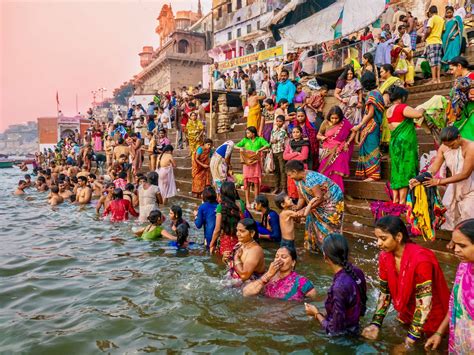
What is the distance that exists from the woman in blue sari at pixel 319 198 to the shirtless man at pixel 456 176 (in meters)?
1.15

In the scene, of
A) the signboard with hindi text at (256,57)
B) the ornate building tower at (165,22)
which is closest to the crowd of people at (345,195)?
the signboard with hindi text at (256,57)

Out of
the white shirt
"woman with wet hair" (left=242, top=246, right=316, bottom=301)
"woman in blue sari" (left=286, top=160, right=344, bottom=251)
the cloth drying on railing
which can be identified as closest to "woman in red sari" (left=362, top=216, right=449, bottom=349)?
"woman with wet hair" (left=242, top=246, right=316, bottom=301)

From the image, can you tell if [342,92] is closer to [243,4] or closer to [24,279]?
[24,279]

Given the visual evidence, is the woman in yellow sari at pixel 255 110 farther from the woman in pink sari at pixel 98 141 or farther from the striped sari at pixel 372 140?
the woman in pink sari at pixel 98 141

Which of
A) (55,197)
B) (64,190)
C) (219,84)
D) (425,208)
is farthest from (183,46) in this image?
(425,208)

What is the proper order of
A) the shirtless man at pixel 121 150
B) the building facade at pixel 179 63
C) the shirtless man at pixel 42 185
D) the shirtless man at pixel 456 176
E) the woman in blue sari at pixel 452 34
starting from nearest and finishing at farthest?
the shirtless man at pixel 456 176 → the woman in blue sari at pixel 452 34 → the shirtless man at pixel 121 150 → the shirtless man at pixel 42 185 → the building facade at pixel 179 63

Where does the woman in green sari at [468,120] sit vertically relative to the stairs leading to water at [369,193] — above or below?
above

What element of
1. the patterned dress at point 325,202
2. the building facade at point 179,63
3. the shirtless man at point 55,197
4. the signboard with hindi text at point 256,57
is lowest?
the shirtless man at point 55,197

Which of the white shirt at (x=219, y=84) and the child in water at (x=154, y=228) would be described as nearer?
the child in water at (x=154, y=228)

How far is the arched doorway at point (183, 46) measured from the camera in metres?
43.3

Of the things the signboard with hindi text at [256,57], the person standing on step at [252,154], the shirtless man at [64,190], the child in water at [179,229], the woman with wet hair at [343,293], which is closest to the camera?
the woman with wet hair at [343,293]

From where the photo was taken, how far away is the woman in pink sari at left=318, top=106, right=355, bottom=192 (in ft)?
18.9

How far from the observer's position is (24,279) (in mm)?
5285

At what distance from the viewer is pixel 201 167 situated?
9344mm
